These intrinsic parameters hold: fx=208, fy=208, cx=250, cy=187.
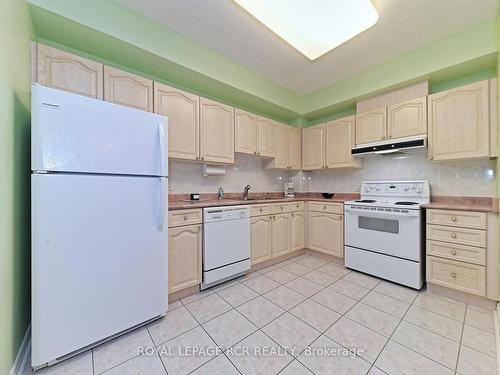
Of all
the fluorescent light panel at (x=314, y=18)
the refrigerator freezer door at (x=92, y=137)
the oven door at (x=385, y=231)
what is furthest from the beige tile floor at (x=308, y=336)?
the fluorescent light panel at (x=314, y=18)

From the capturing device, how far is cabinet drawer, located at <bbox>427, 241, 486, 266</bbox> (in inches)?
72.1

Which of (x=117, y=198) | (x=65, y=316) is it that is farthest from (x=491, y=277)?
(x=65, y=316)

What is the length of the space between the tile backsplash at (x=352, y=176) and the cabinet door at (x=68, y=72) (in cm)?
104

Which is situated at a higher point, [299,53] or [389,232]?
[299,53]

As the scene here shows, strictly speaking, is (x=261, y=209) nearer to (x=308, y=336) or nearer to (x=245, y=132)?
(x=245, y=132)

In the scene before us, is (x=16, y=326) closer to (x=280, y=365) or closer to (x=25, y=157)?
(x=25, y=157)

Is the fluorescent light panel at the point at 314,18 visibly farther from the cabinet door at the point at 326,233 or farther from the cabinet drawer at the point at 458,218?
the cabinet door at the point at 326,233

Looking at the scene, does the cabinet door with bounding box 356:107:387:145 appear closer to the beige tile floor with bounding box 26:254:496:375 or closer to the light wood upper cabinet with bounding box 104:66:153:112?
the beige tile floor with bounding box 26:254:496:375

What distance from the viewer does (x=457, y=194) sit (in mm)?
2328

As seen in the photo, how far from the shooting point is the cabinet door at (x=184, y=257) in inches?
74.9

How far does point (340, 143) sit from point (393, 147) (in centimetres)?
75

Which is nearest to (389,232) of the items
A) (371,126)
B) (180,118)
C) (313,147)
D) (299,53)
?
(371,126)

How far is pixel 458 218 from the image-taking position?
1935 millimetres

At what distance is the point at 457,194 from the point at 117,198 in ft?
11.0
